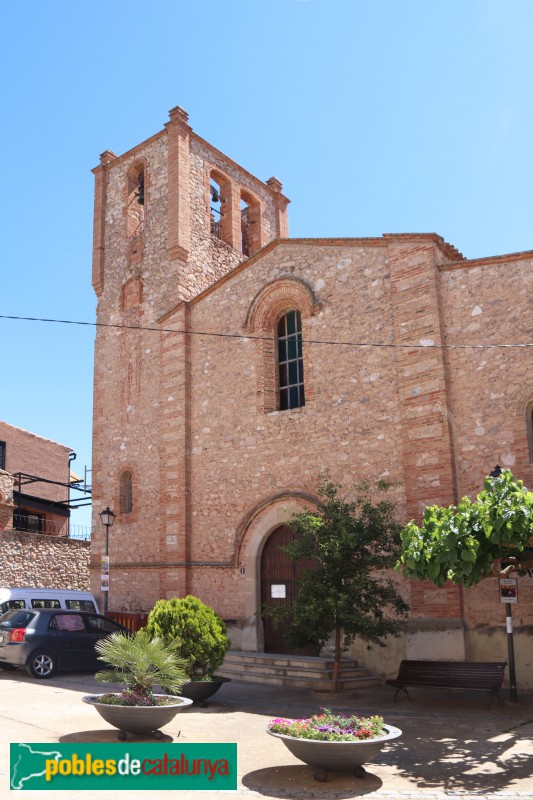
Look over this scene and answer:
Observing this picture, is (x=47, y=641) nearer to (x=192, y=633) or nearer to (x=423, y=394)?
(x=192, y=633)

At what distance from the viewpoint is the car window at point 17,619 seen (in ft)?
45.3

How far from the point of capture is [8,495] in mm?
24281

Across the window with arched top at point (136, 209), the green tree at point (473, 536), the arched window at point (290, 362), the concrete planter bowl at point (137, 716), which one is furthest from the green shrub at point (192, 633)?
the window with arched top at point (136, 209)

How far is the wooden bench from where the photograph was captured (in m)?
10.4

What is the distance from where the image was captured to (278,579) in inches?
→ 602

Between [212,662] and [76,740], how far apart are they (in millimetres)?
3024

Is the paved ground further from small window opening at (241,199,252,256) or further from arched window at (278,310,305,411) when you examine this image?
small window opening at (241,199,252,256)

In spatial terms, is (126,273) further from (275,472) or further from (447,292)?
(447,292)

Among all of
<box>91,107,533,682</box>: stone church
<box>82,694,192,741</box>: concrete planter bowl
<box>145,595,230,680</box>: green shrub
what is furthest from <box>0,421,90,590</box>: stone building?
<box>82,694,192,741</box>: concrete planter bowl

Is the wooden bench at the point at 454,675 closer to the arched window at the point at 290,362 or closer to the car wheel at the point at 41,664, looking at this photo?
the arched window at the point at 290,362

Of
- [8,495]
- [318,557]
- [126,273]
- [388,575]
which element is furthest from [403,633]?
[8,495]

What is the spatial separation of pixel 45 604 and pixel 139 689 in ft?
29.8

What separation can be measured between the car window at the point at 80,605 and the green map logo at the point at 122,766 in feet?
31.0

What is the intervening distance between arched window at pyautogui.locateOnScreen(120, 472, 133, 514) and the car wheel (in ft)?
18.6
